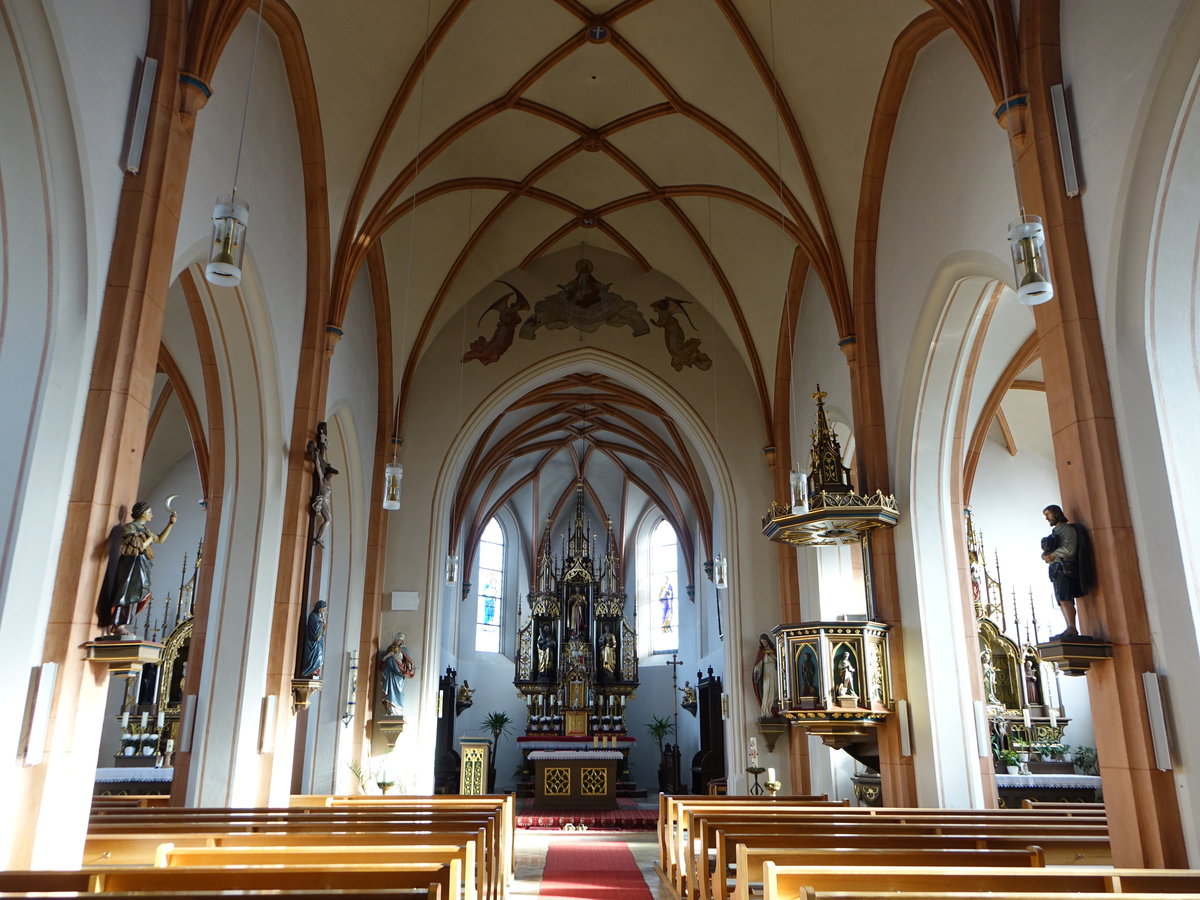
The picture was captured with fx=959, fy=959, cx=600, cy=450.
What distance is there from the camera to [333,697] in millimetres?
13219

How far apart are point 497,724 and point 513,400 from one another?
978cm

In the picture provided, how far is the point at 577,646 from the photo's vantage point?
75.7ft

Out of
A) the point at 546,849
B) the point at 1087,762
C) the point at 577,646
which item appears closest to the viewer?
the point at 546,849

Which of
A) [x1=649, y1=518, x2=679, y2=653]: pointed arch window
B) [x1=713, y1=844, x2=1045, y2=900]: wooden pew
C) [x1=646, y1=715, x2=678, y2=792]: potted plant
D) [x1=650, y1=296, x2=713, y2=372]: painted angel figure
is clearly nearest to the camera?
[x1=713, y1=844, x2=1045, y2=900]: wooden pew

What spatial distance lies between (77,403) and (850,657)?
733 centimetres

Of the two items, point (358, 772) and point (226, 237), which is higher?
point (226, 237)

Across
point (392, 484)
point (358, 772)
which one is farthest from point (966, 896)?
point (358, 772)

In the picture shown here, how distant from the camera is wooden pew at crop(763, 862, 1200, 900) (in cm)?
359

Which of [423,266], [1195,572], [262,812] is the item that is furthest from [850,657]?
[423,266]

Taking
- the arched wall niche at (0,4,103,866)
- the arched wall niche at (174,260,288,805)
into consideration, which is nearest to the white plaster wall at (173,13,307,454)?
the arched wall niche at (174,260,288,805)

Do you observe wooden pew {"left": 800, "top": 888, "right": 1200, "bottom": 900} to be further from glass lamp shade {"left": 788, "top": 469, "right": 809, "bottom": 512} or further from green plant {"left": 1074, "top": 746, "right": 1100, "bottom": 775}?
green plant {"left": 1074, "top": 746, "right": 1100, "bottom": 775}

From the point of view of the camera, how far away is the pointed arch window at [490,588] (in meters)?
24.3

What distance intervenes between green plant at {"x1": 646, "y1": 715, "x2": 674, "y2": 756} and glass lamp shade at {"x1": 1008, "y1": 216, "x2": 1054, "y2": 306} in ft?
61.6

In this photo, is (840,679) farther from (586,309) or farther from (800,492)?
(586,309)
